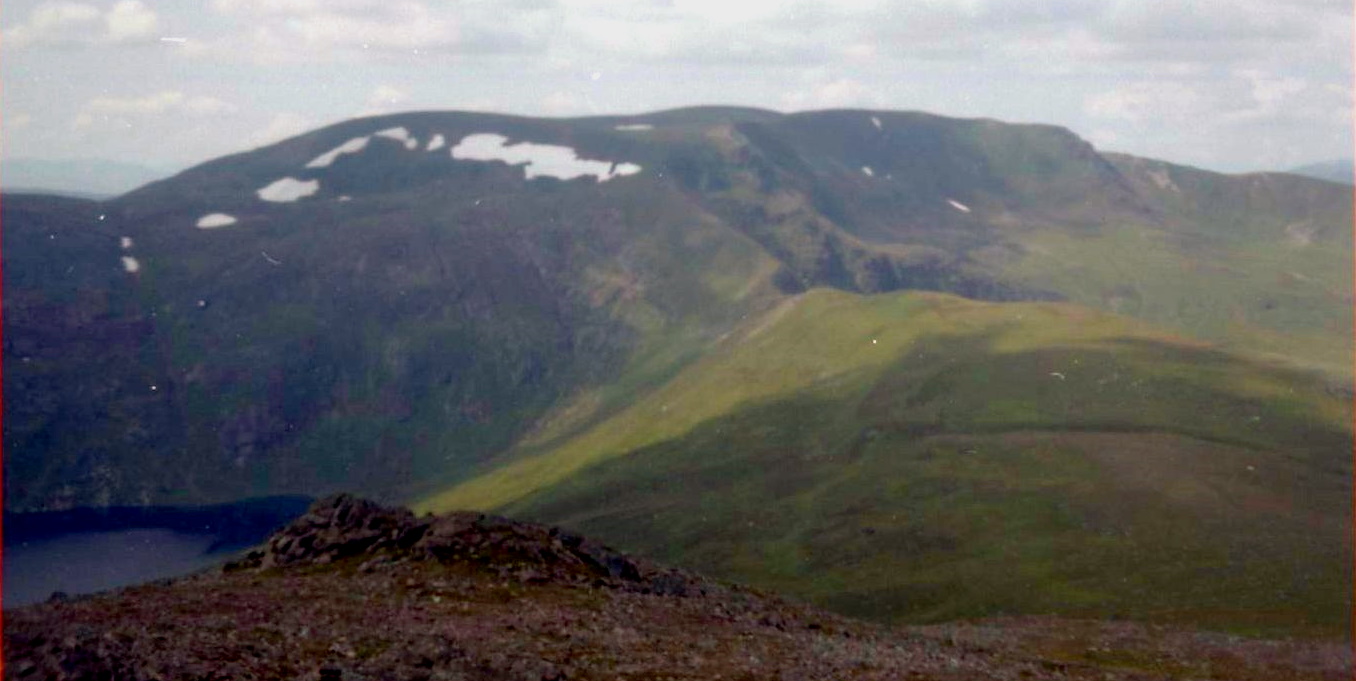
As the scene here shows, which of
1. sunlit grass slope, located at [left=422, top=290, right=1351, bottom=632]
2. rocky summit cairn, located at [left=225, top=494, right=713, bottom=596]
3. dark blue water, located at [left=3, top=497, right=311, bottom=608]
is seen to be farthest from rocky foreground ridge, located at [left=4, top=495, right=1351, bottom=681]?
dark blue water, located at [left=3, top=497, right=311, bottom=608]

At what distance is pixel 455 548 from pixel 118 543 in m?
149

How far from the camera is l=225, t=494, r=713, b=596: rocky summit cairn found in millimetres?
41000

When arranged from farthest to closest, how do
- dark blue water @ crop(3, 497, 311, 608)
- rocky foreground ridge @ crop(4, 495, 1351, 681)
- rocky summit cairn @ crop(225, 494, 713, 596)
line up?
A: dark blue water @ crop(3, 497, 311, 608)
rocky summit cairn @ crop(225, 494, 713, 596)
rocky foreground ridge @ crop(4, 495, 1351, 681)

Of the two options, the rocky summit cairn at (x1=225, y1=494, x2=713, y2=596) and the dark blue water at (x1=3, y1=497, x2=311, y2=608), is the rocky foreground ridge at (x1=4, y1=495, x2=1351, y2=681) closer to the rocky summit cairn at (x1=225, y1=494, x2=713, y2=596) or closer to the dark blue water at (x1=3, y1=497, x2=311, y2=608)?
the rocky summit cairn at (x1=225, y1=494, x2=713, y2=596)

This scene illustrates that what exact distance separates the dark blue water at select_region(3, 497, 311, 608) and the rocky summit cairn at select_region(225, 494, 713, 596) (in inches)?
4156

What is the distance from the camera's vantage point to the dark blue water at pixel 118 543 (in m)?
148

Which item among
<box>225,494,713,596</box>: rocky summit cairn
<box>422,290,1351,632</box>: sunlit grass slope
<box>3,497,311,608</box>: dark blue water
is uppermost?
<box>225,494,713,596</box>: rocky summit cairn

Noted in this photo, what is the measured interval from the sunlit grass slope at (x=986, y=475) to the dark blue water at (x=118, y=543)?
3035 centimetres

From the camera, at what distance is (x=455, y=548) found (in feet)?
135

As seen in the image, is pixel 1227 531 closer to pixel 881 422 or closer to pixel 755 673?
pixel 881 422

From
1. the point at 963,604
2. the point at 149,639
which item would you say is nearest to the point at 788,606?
the point at 149,639

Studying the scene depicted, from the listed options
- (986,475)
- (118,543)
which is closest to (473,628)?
(986,475)

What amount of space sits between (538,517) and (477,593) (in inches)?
3781

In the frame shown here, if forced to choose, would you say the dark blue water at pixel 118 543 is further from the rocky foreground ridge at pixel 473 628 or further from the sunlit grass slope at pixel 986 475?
the rocky foreground ridge at pixel 473 628
